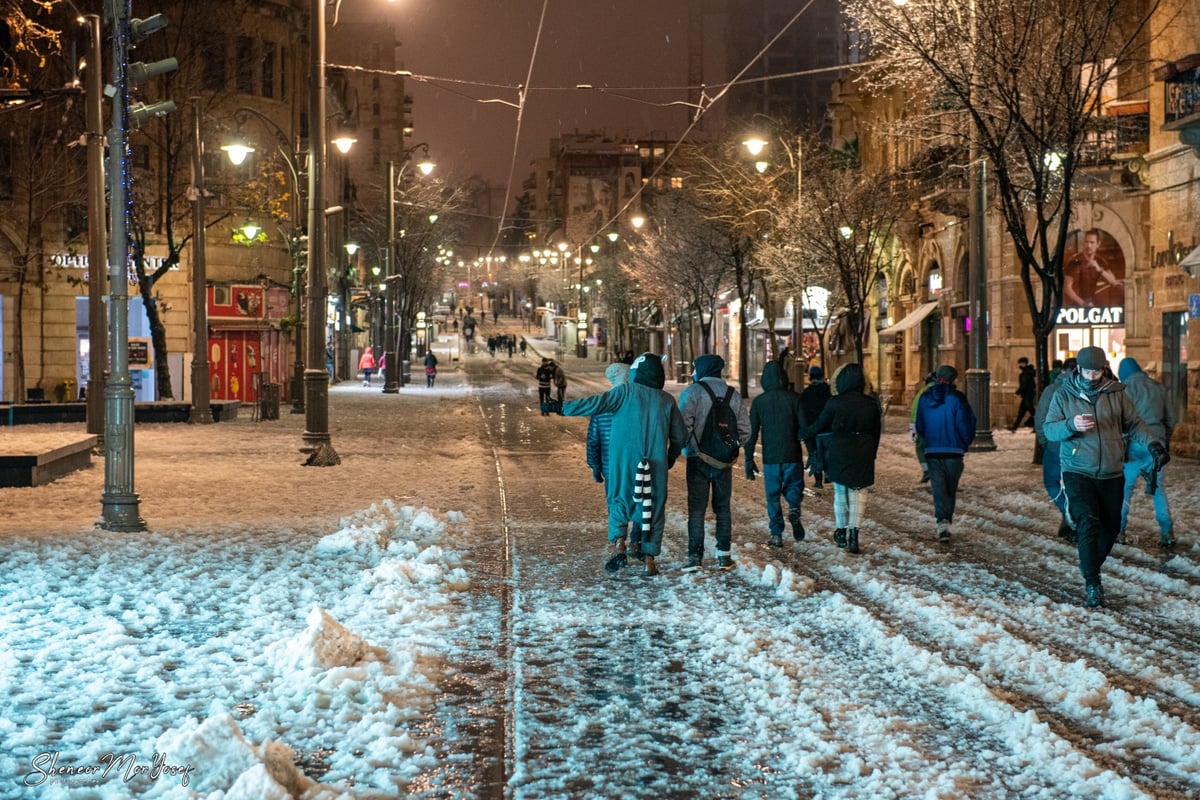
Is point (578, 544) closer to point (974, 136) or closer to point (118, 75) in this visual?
point (118, 75)

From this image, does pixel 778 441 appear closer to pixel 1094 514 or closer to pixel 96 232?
pixel 1094 514

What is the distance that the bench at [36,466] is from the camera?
59.5ft

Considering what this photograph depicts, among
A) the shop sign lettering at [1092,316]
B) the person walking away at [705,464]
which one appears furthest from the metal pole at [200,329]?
the person walking away at [705,464]

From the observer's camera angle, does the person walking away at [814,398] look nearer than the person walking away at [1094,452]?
No

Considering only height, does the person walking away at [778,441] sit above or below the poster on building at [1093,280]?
below

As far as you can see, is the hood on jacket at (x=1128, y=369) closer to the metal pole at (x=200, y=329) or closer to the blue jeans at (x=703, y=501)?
the blue jeans at (x=703, y=501)

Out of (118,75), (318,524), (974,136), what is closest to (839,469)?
(318,524)

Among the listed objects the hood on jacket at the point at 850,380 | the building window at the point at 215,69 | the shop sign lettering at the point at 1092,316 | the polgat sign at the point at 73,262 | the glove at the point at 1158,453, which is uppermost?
the building window at the point at 215,69

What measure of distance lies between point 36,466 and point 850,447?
1100cm

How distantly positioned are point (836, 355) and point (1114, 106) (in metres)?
25.0

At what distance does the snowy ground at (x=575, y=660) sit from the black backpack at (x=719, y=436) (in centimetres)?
94

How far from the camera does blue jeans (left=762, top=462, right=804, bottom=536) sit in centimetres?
1323

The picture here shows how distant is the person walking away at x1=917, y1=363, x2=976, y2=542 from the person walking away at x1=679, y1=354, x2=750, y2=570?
283cm

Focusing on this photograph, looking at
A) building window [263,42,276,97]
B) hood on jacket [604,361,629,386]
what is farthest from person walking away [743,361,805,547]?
building window [263,42,276,97]
